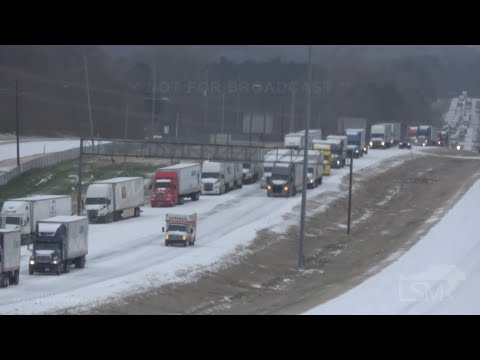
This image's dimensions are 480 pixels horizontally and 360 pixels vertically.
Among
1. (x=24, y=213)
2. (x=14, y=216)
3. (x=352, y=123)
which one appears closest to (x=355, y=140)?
(x=352, y=123)

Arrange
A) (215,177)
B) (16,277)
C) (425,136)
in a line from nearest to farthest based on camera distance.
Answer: (16,277), (215,177), (425,136)

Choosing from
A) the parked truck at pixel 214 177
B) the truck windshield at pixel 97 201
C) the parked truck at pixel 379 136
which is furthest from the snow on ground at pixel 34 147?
the parked truck at pixel 379 136

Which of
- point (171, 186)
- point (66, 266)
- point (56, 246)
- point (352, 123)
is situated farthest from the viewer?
point (352, 123)

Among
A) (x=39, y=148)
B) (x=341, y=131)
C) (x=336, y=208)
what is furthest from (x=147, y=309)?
(x=341, y=131)

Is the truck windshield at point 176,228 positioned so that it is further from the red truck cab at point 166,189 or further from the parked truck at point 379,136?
the parked truck at point 379,136

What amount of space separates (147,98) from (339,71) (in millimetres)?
24604

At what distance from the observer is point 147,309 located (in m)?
32.3

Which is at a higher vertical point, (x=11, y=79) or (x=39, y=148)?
(x=11, y=79)

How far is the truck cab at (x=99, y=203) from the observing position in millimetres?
55562

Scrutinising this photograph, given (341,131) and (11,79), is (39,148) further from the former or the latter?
(341,131)

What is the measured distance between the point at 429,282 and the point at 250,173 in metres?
47.2

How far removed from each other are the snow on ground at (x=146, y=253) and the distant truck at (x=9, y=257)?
0.49 metres

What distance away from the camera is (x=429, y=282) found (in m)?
32.4

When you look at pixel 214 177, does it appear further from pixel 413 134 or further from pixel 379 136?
pixel 413 134
